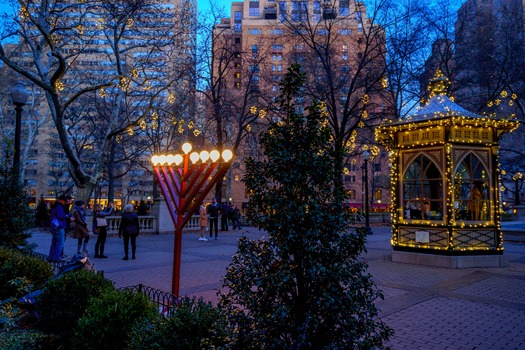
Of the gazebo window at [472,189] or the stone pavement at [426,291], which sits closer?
the stone pavement at [426,291]

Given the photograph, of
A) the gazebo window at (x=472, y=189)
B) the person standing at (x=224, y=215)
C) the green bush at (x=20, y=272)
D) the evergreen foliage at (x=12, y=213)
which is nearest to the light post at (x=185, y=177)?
the green bush at (x=20, y=272)

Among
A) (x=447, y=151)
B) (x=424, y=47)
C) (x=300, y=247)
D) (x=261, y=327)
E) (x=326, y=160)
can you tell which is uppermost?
(x=424, y=47)

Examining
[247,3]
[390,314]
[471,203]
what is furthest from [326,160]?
[247,3]

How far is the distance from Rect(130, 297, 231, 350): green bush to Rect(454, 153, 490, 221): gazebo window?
39.5 feet

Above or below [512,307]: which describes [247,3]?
above

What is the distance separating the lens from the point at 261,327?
124 inches

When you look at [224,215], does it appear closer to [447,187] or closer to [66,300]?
[447,187]

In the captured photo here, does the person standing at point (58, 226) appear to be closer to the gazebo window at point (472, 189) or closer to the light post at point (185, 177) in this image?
the light post at point (185, 177)

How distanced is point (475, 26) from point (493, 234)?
853 inches

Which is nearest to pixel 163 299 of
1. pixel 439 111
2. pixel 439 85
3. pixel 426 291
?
pixel 426 291

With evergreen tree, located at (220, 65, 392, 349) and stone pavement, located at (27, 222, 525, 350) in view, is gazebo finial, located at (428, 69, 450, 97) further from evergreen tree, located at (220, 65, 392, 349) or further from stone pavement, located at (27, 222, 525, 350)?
evergreen tree, located at (220, 65, 392, 349)

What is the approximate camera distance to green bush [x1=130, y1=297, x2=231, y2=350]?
11.3 feet

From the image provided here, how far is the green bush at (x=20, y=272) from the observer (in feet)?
23.4

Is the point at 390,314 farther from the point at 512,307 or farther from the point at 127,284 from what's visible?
the point at 127,284
